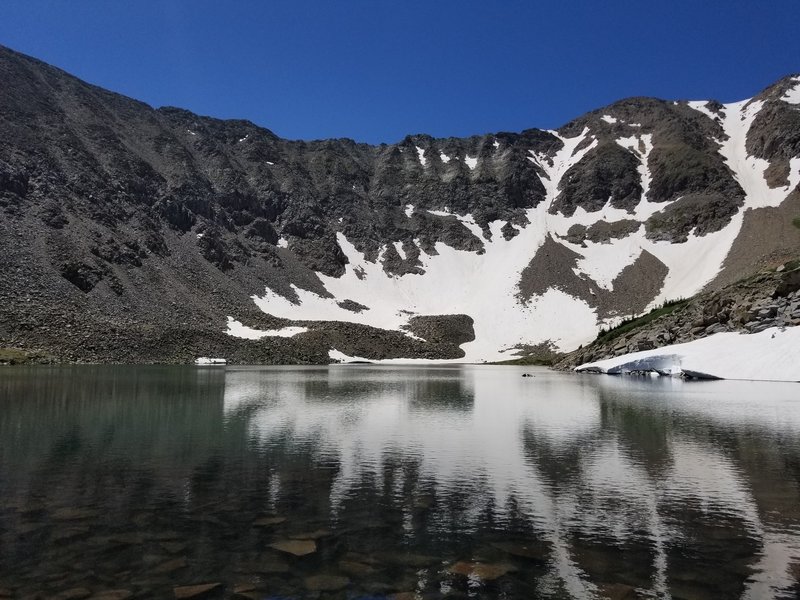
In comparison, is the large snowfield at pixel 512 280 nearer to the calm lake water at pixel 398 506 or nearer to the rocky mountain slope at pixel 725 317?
the rocky mountain slope at pixel 725 317

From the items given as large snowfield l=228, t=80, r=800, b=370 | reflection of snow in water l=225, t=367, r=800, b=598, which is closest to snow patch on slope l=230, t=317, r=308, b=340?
large snowfield l=228, t=80, r=800, b=370

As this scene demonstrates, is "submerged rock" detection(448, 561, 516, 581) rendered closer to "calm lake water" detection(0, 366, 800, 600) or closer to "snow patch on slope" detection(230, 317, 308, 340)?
"calm lake water" detection(0, 366, 800, 600)

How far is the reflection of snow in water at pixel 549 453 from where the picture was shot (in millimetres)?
12711

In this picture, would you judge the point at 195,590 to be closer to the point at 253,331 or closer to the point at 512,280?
the point at 253,331

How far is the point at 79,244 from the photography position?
359 feet

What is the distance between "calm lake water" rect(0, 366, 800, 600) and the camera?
10.0 metres

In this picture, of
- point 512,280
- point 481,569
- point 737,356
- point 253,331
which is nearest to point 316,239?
point 512,280

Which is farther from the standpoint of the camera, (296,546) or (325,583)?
(296,546)

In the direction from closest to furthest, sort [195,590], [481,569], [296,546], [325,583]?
[195,590] → [325,583] → [481,569] → [296,546]

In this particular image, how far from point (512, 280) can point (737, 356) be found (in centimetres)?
9765

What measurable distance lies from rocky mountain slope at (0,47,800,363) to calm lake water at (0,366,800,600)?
243ft

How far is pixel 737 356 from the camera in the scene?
60688 mm

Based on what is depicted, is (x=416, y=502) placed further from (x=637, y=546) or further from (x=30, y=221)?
(x=30, y=221)

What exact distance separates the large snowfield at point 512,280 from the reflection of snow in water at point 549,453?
265ft
